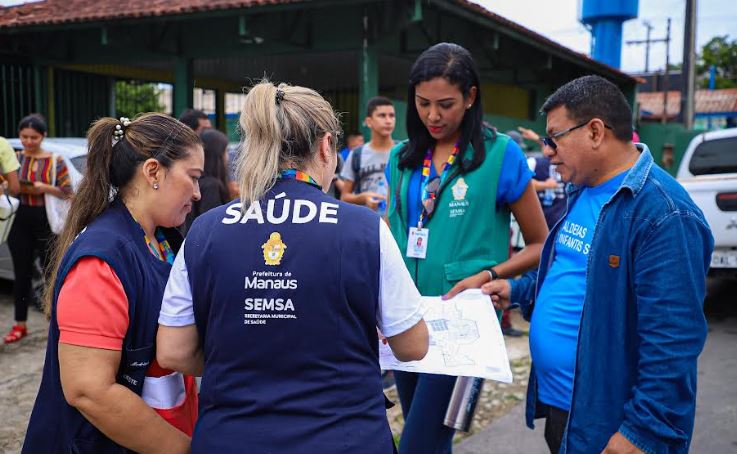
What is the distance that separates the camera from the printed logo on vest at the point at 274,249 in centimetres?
145

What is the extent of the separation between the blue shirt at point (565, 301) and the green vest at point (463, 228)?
1.28ft

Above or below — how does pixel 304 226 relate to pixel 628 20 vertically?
below

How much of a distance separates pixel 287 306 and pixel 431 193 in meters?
1.31

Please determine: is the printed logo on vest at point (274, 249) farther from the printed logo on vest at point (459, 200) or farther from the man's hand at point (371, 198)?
the man's hand at point (371, 198)

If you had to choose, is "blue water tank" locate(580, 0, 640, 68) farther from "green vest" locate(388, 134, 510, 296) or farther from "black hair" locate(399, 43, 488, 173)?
"green vest" locate(388, 134, 510, 296)

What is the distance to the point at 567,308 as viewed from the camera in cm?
210

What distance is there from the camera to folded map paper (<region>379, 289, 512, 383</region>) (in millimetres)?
1904

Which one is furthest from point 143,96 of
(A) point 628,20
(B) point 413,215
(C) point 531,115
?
(B) point 413,215

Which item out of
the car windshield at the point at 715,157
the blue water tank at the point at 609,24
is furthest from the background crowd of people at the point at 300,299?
the blue water tank at the point at 609,24

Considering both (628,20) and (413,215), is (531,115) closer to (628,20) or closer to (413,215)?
(628,20)

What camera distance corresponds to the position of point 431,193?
2641mm

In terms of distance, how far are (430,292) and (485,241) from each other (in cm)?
30

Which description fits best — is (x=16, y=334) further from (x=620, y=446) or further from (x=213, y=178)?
(x=620, y=446)

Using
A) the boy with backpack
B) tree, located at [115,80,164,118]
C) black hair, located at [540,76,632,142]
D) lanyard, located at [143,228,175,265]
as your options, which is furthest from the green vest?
tree, located at [115,80,164,118]
